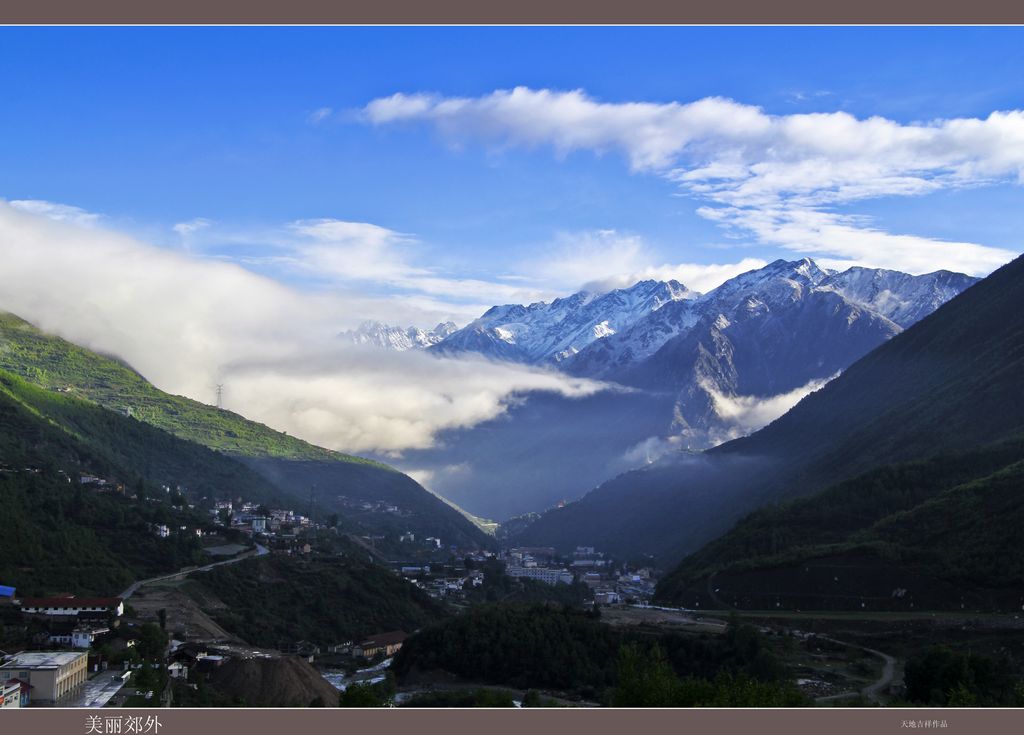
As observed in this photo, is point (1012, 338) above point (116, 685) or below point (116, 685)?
above

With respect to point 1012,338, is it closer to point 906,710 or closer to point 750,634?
point 750,634

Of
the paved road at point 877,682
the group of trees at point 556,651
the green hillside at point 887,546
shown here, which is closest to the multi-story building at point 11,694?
the group of trees at point 556,651

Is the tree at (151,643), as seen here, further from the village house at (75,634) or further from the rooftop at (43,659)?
the rooftop at (43,659)

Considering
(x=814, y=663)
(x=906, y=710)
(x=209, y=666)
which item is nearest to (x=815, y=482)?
(x=814, y=663)

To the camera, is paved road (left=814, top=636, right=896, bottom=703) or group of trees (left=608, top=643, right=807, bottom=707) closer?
group of trees (left=608, top=643, right=807, bottom=707)

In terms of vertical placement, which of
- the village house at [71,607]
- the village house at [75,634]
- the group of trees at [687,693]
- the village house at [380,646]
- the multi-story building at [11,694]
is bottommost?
the village house at [380,646]

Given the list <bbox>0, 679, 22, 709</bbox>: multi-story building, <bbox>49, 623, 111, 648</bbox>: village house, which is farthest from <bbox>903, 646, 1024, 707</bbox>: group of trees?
<bbox>49, 623, 111, 648</bbox>: village house

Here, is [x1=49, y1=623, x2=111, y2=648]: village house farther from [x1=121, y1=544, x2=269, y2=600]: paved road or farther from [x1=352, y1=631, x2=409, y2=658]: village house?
[x1=352, y1=631, x2=409, y2=658]: village house

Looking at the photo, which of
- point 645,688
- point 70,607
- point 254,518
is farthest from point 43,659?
point 254,518

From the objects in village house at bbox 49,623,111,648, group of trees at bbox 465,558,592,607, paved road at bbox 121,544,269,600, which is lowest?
group of trees at bbox 465,558,592,607
